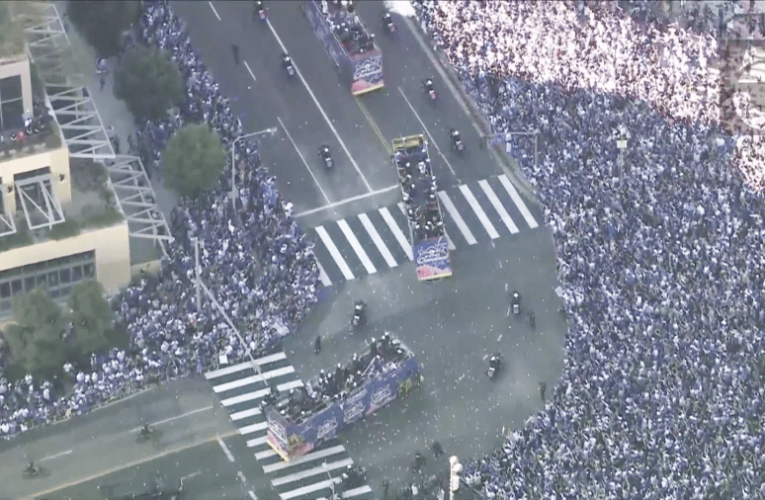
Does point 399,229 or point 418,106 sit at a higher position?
point 418,106

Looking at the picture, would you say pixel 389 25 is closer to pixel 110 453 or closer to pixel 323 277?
pixel 323 277

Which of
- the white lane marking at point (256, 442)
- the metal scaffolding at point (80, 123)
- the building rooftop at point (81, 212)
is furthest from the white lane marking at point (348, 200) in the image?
the white lane marking at point (256, 442)

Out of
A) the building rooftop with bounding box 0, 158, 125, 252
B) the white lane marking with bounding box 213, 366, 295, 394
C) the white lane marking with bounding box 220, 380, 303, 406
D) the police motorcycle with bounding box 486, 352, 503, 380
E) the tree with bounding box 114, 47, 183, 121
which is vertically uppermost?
the tree with bounding box 114, 47, 183, 121

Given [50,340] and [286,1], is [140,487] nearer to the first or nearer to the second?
[50,340]

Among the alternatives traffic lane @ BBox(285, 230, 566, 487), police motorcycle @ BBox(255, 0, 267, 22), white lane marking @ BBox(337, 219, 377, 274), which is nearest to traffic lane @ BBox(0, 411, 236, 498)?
traffic lane @ BBox(285, 230, 566, 487)

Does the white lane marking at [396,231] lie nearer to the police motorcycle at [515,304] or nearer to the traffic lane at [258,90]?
the traffic lane at [258,90]

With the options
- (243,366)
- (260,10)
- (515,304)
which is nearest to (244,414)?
(243,366)

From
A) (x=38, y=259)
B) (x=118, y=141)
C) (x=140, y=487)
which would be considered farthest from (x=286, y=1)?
(x=140, y=487)

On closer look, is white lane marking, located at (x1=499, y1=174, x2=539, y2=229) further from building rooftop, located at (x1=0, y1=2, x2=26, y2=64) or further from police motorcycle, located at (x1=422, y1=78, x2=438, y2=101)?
building rooftop, located at (x1=0, y1=2, x2=26, y2=64)
